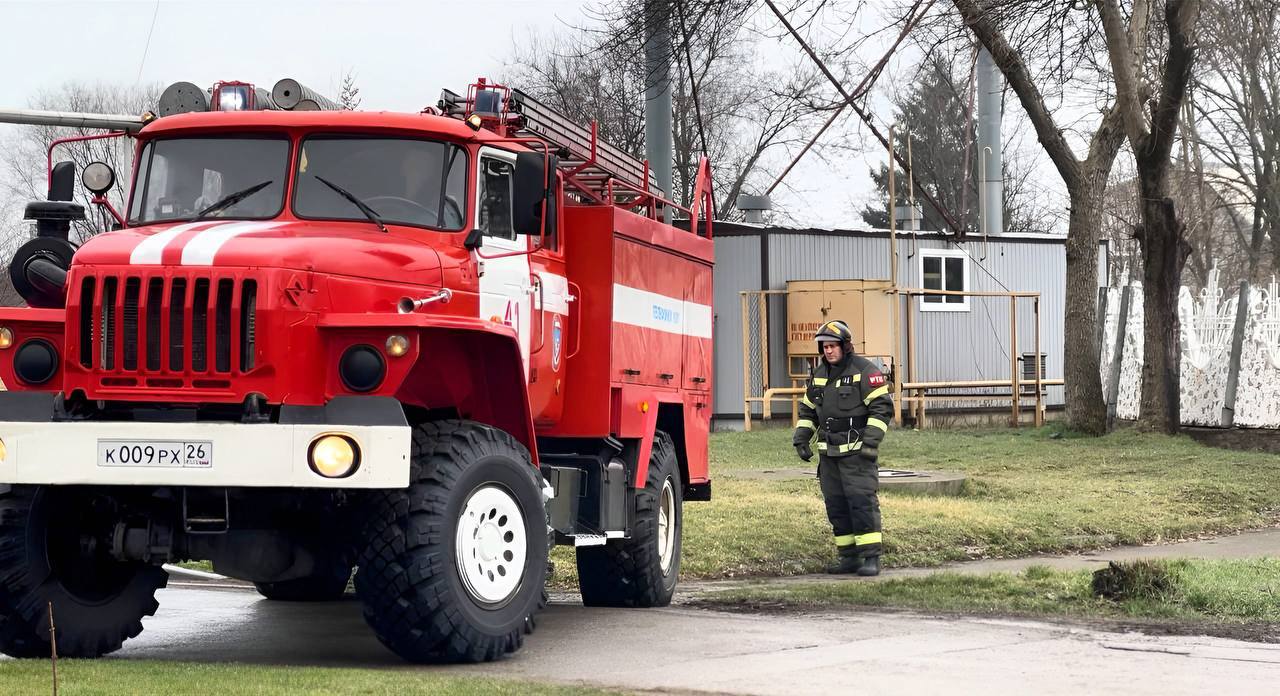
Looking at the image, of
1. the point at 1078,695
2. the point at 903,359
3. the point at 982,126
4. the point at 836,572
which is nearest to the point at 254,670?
the point at 1078,695

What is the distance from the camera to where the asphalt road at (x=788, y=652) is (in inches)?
280

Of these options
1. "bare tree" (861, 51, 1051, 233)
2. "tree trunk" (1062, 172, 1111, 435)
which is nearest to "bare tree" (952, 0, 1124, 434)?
"tree trunk" (1062, 172, 1111, 435)

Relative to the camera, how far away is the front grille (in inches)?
287

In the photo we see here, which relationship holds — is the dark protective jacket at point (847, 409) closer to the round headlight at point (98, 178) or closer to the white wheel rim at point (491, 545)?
the white wheel rim at point (491, 545)

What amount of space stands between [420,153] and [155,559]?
2.43 meters

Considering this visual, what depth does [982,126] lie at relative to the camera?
38188mm

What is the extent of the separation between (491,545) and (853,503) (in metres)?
5.41

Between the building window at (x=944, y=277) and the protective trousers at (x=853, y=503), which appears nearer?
the protective trousers at (x=853, y=503)

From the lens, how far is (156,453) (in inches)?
279

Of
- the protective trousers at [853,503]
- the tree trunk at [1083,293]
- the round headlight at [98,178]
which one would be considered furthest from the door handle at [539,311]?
the tree trunk at [1083,293]

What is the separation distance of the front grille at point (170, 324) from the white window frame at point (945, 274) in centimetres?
2331

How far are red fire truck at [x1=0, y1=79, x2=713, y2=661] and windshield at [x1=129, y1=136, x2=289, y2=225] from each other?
0.01 m

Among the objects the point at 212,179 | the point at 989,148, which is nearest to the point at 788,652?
the point at 212,179

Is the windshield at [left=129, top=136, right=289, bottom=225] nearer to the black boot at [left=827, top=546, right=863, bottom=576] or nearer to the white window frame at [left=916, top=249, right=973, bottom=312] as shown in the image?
the black boot at [left=827, top=546, right=863, bottom=576]
